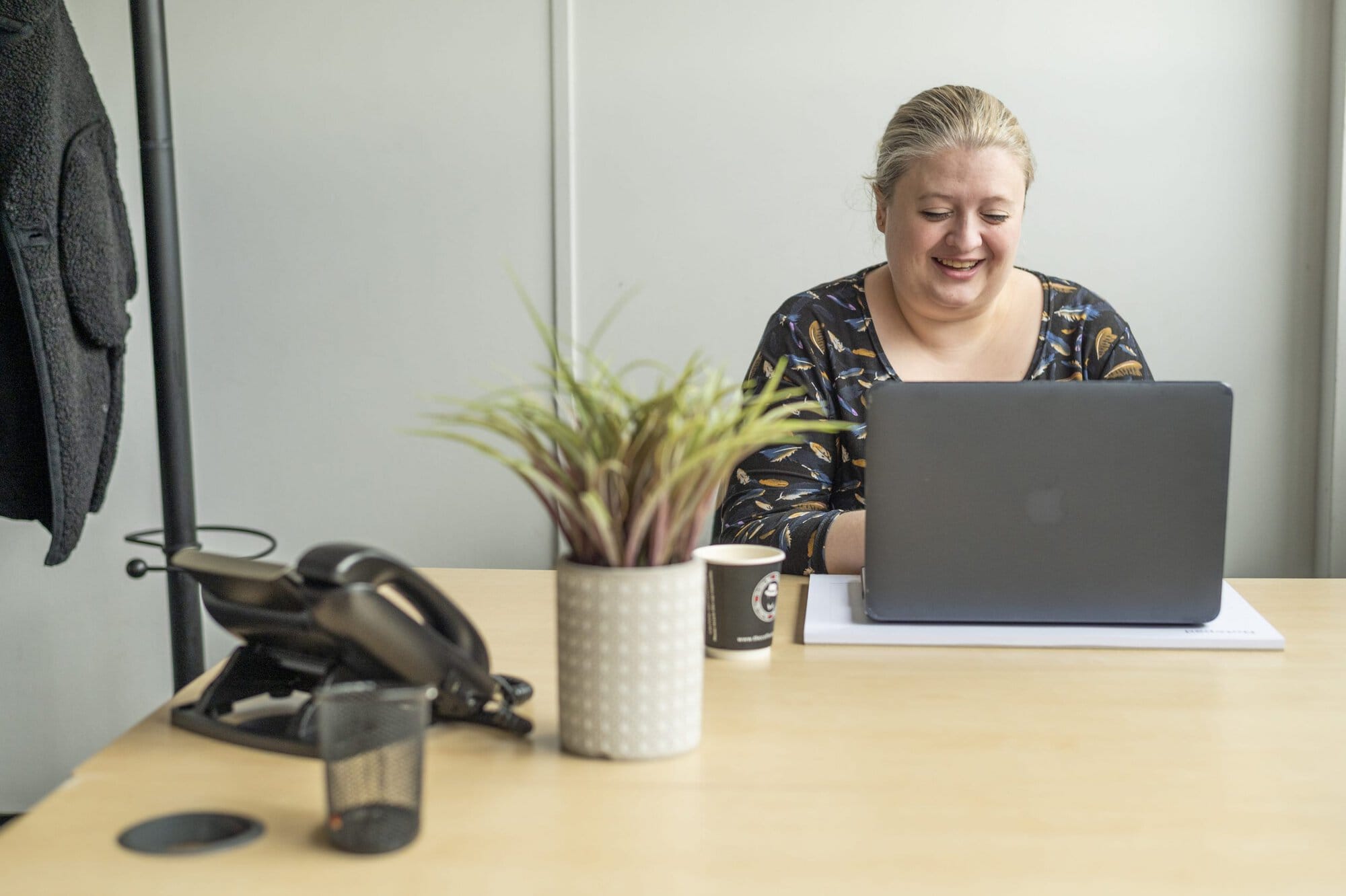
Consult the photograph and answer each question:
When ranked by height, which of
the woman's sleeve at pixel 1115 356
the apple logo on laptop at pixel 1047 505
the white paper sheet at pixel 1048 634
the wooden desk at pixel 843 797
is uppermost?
the woman's sleeve at pixel 1115 356

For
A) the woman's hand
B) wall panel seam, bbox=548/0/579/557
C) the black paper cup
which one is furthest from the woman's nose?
wall panel seam, bbox=548/0/579/557

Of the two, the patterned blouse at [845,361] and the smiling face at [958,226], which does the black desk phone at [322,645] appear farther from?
the smiling face at [958,226]

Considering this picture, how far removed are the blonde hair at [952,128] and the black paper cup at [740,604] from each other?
3.02 ft

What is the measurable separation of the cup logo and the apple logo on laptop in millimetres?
255

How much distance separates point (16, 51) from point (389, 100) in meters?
0.82

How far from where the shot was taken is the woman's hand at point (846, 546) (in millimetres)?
1444

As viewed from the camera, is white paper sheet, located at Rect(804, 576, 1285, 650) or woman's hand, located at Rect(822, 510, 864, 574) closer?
white paper sheet, located at Rect(804, 576, 1285, 650)

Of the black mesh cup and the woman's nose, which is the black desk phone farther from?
the woman's nose

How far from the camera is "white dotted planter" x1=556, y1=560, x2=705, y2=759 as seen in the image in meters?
0.85

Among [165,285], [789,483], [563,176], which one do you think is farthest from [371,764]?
[563,176]

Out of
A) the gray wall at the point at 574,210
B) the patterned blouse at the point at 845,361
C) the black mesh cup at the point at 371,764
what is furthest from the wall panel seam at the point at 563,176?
the black mesh cup at the point at 371,764

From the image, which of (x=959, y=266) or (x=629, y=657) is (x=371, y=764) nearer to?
(x=629, y=657)

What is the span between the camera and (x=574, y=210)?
260 centimetres

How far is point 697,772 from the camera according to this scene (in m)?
0.86
